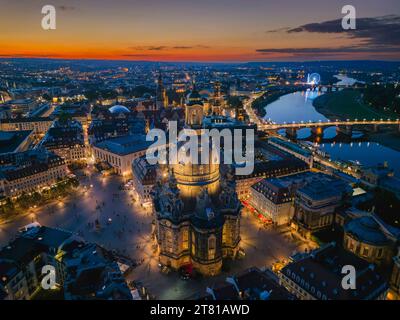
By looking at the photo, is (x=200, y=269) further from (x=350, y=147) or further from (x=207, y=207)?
(x=350, y=147)

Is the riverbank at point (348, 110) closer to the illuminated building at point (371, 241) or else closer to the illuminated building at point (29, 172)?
the illuminated building at point (371, 241)

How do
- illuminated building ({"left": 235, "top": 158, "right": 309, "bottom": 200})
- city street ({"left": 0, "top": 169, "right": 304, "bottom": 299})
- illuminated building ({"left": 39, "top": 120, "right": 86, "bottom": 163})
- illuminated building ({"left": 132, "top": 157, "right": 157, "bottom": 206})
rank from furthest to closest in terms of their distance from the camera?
illuminated building ({"left": 39, "top": 120, "right": 86, "bottom": 163}) < illuminated building ({"left": 235, "top": 158, "right": 309, "bottom": 200}) < illuminated building ({"left": 132, "top": 157, "right": 157, "bottom": 206}) < city street ({"left": 0, "top": 169, "right": 304, "bottom": 299})

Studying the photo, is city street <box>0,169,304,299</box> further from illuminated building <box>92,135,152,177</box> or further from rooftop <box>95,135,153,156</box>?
rooftop <box>95,135,153,156</box>

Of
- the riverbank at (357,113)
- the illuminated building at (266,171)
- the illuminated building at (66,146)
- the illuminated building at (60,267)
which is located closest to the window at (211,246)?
the illuminated building at (60,267)

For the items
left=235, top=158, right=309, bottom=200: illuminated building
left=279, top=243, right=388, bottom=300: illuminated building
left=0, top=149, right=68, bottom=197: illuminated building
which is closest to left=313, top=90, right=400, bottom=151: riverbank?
left=235, top=158, right=309, bottom=200: illuminated building

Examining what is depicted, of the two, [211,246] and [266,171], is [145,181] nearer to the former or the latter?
[211,246]

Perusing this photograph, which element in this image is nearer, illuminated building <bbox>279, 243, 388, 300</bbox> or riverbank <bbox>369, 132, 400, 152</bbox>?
illuminated building <bbox>279, 243, 388, 300</bbox>

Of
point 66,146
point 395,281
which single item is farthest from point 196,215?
point 66,146
